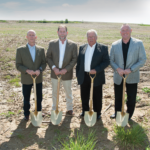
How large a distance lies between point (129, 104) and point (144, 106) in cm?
107

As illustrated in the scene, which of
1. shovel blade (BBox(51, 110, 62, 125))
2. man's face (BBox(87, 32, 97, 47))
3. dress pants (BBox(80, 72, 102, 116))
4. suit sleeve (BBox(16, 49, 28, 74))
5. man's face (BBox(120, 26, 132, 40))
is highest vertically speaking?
man's face (BBox(120, 26, 132, 40))

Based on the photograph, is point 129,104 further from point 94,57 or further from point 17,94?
point 17,94

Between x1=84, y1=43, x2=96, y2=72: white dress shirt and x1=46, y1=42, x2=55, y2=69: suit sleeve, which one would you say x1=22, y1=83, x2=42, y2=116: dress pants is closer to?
x1=46, y1=42, x2=55, y2=69: suit sleeve

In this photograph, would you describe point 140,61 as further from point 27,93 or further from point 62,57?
point 27,93

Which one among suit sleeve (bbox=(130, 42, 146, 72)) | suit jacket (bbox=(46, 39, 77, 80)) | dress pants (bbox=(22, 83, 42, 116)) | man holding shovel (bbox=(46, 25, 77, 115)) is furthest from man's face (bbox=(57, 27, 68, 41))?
suit sleeve (bbox=(130, 42, 146, 72))

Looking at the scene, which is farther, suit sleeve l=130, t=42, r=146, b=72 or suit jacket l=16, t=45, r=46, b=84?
suit jacket l=16, t=45, r=46, b=84

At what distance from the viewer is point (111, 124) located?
4.02m

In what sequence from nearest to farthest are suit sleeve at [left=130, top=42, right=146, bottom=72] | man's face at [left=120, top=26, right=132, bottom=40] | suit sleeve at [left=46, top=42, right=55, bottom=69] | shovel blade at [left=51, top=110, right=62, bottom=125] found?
man's face at [left=120, top=26, right=132, bottom=40]
suit sleeve at [left=130, top=42, right=146, bottom=72]
shovel blade at [left=51, top=110, right=62, bottom=125]
suit sleeve at [left=46, top=42, right=55, bottom=69]

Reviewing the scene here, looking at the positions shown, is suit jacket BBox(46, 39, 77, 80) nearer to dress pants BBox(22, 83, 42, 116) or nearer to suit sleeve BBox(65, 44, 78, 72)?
suit sleeve BBox(65, 44, 78, 72)

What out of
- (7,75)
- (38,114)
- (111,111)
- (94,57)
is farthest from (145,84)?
(7,75)

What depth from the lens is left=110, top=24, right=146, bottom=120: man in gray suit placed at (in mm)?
3594

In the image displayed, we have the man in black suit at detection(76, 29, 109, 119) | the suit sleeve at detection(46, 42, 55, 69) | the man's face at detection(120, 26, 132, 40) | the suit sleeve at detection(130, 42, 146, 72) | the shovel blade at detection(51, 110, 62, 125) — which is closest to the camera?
the man's face at detection(120, 26, 132, 40)

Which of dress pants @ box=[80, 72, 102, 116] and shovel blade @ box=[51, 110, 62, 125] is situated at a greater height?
dress pants @ box=[80, 72, 102, 116]

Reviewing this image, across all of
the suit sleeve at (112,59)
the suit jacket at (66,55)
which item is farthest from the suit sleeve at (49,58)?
the suit sleeve at (112,59)
